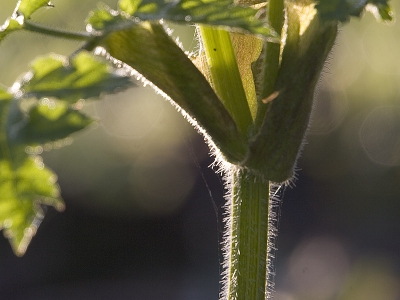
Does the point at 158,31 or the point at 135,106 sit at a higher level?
the point at 158,31

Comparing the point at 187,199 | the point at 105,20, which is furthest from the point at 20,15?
the point at 187,199

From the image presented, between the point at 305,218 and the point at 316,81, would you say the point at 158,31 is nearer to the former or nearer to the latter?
the point at 316,81

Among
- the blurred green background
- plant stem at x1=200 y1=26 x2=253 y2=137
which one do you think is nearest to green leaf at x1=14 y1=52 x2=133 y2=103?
plant stem at x1=200 y1=26 x2=253 y2=137

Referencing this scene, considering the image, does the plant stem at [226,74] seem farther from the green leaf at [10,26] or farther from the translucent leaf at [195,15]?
the green leaf at [10,26]

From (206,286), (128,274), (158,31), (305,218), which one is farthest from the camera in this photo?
(305,218)

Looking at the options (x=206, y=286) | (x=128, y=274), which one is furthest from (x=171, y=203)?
(x=206, y=286)

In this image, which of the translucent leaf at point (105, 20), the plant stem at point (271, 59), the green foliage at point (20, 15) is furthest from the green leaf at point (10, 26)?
the plant stem at point (271, 59)
